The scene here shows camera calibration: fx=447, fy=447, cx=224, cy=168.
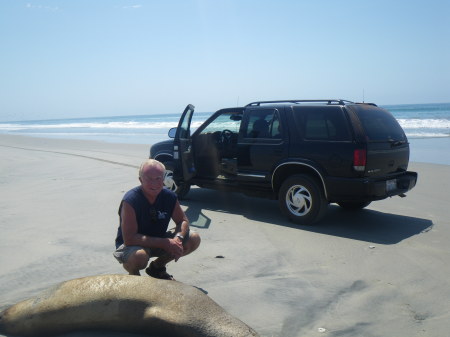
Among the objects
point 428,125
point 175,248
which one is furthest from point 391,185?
point 428,125

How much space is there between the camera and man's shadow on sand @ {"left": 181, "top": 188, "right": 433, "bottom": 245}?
6172mm

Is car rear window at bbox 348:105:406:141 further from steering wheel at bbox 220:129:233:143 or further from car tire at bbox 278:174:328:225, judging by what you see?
steering wheel at bbox 220:129:233:143

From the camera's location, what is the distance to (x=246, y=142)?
740cm

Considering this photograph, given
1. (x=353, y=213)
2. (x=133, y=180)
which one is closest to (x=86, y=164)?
(x=133, y=180)

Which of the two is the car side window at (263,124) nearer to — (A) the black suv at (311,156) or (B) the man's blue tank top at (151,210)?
(A) the black suv at (311,156)

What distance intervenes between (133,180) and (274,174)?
14.4 ft

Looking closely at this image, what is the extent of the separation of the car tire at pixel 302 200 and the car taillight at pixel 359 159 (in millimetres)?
672

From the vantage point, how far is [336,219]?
7016 millimetres

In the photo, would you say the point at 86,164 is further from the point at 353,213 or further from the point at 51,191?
the point at 353,213

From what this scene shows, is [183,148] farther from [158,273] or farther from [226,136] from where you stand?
[158,273]

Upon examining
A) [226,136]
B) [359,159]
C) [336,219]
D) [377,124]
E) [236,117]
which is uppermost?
[236,117]

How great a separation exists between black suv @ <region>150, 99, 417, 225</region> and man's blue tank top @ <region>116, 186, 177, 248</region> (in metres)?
2.95

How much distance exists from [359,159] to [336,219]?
4.40 feet

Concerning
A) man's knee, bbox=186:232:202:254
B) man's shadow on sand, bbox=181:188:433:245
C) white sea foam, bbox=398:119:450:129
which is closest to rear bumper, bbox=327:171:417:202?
man's shadow on sand, bbox=181:188:433:245
